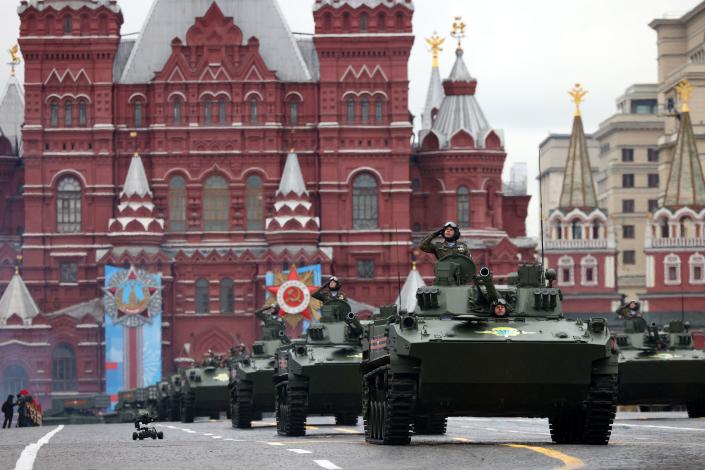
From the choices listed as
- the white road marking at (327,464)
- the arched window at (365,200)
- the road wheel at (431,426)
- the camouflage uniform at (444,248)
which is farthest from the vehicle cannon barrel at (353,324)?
the arched window at (365,200)

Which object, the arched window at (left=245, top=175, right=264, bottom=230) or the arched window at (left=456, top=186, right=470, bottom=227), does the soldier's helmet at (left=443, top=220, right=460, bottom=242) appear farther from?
the arched window at (left=456, top=186, right=470, bottom=227)

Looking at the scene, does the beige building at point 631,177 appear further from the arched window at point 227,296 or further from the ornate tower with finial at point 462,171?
the arched window at point 227,296

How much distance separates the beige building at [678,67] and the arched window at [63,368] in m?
74.0

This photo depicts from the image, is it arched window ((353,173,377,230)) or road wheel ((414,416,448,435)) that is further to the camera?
arched window ((353,173,377,230))

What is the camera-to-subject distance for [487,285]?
24.9 metres

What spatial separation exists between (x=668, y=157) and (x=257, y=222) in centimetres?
7262

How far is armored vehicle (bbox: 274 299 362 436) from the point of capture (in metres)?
33.1

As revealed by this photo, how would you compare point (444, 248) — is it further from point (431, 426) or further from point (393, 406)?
point (431, 426)

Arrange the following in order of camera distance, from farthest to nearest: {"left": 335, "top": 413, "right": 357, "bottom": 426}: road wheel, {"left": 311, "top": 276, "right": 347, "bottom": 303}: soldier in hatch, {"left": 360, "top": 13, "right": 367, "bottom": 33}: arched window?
1. {"left": 360, "top": 13, "right": 367, "bottom": 33}: arched window
2. {"left": 335, "top": 413, "right": 357, "bottom": 426}: road wheel
3. {"left": 311, "top": 276, "right": 347, "bottom": 303}: soldier in hatch

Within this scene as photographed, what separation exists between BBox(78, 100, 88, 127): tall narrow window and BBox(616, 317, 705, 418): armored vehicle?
55.2 meters

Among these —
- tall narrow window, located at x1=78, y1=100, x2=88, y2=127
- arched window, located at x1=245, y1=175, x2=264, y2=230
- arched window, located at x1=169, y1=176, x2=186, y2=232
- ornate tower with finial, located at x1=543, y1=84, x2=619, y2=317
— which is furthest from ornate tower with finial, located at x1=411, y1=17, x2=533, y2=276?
ornate tower with finial, located at x1=543, y1=84, x2=619, y2=317

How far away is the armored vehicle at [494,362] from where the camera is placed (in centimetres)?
Result: 2384

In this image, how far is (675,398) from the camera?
4144cm

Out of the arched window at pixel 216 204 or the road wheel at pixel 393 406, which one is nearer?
the road wheel at pixel 393 406
